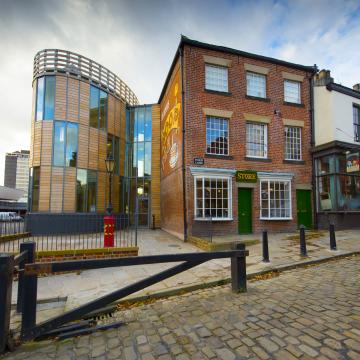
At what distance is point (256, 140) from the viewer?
44.9 ft

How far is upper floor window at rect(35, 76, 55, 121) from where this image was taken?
15844 mm

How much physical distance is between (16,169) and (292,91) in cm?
18094

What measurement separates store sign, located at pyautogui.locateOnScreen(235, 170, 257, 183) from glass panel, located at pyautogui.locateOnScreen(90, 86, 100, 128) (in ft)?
35.3

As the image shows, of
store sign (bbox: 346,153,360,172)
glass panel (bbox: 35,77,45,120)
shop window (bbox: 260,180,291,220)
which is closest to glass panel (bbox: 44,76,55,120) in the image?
glass panel (bbox: 35,77,45,120)

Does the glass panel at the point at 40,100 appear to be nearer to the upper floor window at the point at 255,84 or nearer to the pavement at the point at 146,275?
the pavement at the point at 146,275

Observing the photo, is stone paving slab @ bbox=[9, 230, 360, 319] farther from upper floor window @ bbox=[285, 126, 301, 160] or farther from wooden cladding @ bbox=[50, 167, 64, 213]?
wooden cladding @ bbox=[50, 167, 64, 213]

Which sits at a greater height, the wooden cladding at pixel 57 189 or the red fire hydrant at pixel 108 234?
the wooden cladding at pixel 57 189

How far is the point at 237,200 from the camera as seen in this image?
1263 centimetres

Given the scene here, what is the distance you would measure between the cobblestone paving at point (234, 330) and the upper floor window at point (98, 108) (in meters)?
15.2

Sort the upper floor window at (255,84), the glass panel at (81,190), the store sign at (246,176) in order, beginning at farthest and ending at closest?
the glass panel at (81,190), the upper floor window at (255,84), the store sign at (246,176)

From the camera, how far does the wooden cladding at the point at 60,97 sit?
51.9ft

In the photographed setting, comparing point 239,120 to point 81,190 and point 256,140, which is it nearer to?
point 256,140

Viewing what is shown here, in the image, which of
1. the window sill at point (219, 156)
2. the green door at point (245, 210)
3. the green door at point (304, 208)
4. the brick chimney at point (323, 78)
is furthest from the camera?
the brick chimney at point (323, 78)

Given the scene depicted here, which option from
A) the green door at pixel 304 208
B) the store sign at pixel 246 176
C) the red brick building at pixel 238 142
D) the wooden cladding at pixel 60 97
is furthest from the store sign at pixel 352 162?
the wooden cladding at pixel 60 97
